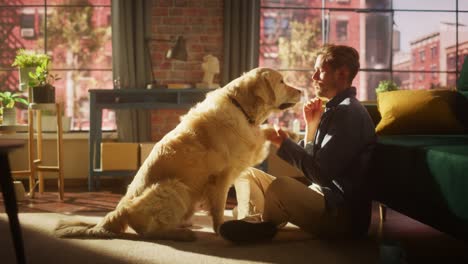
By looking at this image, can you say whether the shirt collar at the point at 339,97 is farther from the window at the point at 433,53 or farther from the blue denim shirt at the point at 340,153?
the window at the point at 433,53

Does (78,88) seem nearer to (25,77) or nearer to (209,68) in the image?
(25,77)

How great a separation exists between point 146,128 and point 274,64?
1.49 metres

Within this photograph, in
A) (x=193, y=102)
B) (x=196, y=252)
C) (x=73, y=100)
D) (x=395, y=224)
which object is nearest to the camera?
(x=196, y=252)

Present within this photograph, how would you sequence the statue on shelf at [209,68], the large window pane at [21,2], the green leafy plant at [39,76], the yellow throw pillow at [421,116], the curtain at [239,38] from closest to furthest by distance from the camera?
the yellow throw pillow at [421,116]
the green leafy plant at [39,76]
the statue on shelf at [209,68]
the curtain at [239,38]
the large window pane at [21,2]

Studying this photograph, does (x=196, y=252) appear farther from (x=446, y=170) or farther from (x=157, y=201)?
(x=446, y=170)

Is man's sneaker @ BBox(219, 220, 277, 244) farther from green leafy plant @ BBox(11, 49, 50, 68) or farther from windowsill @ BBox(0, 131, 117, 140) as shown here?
windowsill @ BBox(0, 131, 117, 140)

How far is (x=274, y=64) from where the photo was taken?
5.57m

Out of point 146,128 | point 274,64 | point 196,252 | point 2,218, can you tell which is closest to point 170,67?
point 146,128

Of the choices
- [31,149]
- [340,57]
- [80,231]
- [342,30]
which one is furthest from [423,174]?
[342,30]

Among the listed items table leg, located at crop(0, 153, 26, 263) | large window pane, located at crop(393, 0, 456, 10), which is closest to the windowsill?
large window pane, located at crop(393, 0, 456, 10)

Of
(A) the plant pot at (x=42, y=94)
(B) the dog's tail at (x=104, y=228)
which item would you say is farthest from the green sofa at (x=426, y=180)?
(A) the plant pot at (x=42, y=94)

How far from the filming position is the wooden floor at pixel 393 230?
7.91 feet

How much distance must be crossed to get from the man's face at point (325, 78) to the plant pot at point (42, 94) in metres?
2.43

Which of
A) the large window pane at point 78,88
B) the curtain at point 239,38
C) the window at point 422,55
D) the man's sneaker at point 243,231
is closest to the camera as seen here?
the man's sneaker at point 243,231
